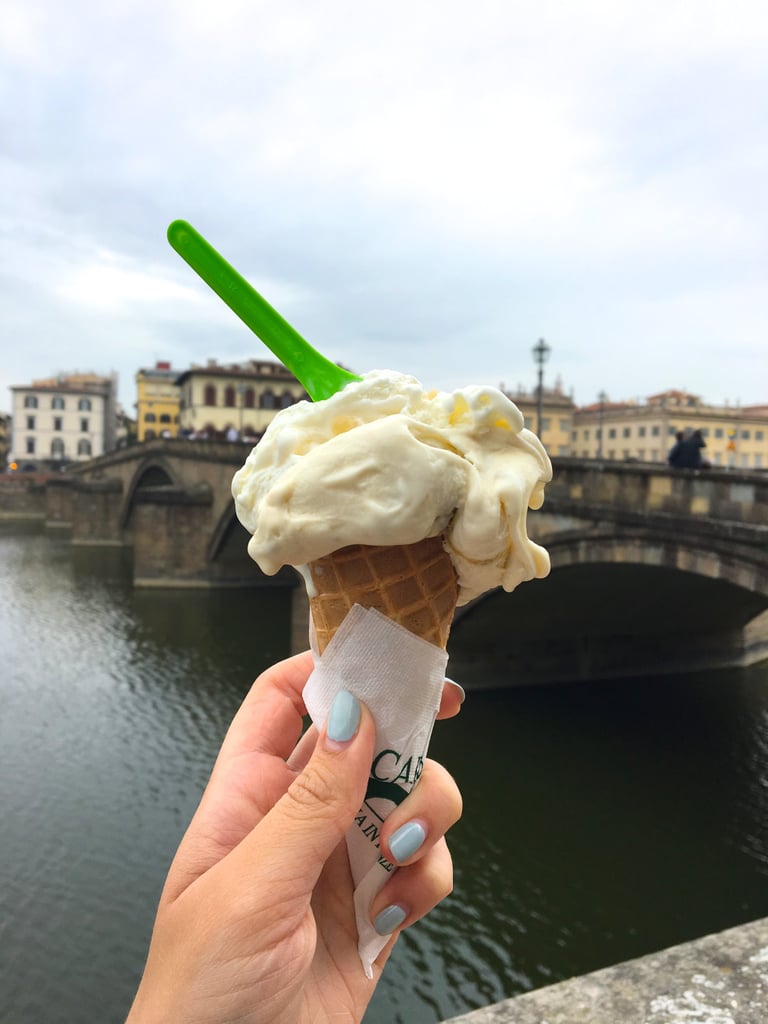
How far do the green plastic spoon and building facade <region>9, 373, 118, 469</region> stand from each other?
75070 millimetres

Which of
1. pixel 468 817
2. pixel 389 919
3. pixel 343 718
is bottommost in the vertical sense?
pixel 468 817

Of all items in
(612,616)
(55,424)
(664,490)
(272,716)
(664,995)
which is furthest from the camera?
(55,424)

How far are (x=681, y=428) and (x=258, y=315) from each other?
59358 millimetres

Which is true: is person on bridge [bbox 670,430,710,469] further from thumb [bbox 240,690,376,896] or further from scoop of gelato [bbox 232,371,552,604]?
thumb [bbox 240,690,376,896]

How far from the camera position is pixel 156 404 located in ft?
250

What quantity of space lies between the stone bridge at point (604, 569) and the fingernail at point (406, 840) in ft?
25.7

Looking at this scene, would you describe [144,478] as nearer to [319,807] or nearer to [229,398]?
[229,398]

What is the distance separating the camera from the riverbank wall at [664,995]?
280 centimetres

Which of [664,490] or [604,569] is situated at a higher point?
[664,490]

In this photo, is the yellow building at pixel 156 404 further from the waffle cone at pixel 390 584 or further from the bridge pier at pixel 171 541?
the waffle cone at pixel 390 584

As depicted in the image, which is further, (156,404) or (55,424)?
(156,404)

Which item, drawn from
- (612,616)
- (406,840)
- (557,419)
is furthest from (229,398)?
(406,840)

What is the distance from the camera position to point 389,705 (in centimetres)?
172

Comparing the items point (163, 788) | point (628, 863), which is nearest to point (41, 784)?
point (163, 788)
